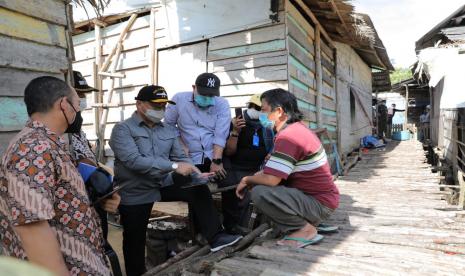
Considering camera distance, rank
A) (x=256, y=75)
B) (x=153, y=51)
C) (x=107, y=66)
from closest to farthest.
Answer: (x=256, y=75) < (x=153, y=51) < (x=107, y=66)

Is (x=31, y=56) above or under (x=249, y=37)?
under

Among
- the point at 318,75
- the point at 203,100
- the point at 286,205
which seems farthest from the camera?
the point at 318,75

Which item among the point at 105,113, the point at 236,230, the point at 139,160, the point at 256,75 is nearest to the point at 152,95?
the point at 139,160

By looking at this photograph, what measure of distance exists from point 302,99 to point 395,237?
10.6 ft

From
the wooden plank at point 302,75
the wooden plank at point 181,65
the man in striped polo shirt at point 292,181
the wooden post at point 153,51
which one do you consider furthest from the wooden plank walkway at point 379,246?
the wooden post at point 153,51

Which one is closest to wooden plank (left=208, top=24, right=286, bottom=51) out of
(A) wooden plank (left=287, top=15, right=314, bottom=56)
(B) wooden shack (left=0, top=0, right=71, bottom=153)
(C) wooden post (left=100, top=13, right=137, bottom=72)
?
(A) wooden plank (left=287, top=15, right=314, bottom=56)

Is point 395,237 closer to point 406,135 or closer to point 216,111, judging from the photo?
point 216,111

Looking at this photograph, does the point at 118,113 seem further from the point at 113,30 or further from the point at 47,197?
the point at 47,197

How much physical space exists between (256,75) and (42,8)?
326 centimetres

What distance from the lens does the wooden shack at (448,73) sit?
5277 mm

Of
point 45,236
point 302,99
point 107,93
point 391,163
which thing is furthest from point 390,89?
point 45,236

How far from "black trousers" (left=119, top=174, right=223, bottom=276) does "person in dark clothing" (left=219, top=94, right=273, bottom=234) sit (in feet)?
1.91

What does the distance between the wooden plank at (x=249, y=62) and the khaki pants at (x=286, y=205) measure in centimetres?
270

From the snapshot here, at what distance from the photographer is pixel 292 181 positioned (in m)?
3.18
